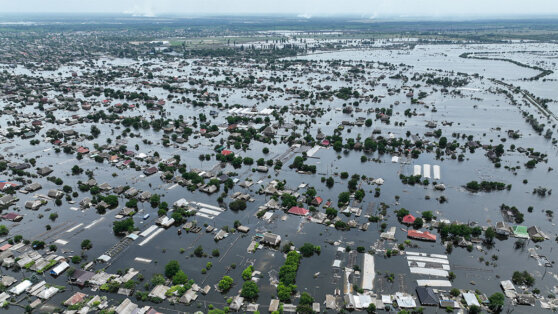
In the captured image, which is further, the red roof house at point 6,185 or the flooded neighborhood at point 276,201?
the red roof house at point 6,185

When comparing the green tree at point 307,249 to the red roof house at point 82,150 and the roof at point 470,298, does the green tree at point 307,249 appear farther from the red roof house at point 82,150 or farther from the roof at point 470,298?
the red roof house at point 82,150

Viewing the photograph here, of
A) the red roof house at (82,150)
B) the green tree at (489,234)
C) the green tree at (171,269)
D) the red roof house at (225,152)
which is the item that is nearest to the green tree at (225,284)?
the green tree at (171,269)

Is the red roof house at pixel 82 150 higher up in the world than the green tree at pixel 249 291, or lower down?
higher up

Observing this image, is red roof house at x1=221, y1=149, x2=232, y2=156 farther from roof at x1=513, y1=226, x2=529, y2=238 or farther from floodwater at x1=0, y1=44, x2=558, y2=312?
roof at x1=513, y1=226, x2=529, y2=238

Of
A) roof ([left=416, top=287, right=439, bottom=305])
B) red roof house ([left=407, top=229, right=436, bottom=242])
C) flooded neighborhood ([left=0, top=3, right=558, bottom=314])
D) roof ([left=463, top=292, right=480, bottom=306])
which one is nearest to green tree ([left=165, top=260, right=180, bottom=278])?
flooded neighborhood ([left=0, top=3, right=558, bottom=314])

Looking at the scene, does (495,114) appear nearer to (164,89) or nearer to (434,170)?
(434,170)
